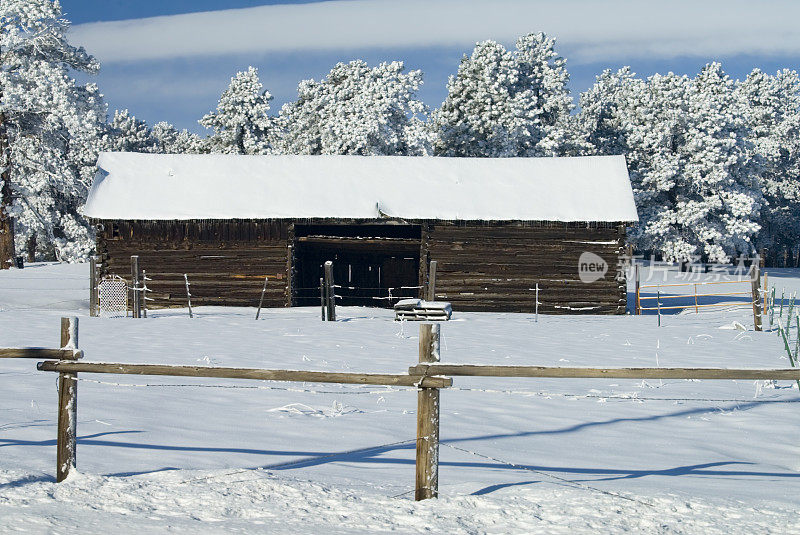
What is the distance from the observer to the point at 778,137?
181 feet

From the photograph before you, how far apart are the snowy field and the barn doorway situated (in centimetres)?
1074

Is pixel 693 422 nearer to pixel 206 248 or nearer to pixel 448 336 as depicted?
pixel 448 336

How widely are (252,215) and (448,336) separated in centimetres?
932

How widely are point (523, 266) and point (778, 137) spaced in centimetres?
3804

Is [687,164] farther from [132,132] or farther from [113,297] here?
[132,132]

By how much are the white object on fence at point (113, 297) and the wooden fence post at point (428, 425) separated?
61.8ft

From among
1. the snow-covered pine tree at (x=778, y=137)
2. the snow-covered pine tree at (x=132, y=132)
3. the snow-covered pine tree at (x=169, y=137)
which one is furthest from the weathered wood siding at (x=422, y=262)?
the snow-covered pine tree at (x=169, y=137)

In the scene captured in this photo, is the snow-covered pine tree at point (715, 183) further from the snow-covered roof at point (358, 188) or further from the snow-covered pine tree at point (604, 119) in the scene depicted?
the snow-covered roof at point (358, 188)

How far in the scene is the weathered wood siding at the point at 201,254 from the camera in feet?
81.2

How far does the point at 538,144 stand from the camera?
4241 centimetres

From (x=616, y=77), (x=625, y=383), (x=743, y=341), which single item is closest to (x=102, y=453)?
(x=625, y=383)

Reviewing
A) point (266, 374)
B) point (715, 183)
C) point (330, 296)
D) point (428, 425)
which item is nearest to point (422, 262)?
point (330, 296)

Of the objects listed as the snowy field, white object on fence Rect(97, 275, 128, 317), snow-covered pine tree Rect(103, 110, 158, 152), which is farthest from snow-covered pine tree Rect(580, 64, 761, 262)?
snow-covered pine tree Rect(103, 110, 158, 152)

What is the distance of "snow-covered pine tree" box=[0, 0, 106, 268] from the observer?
3219cm
